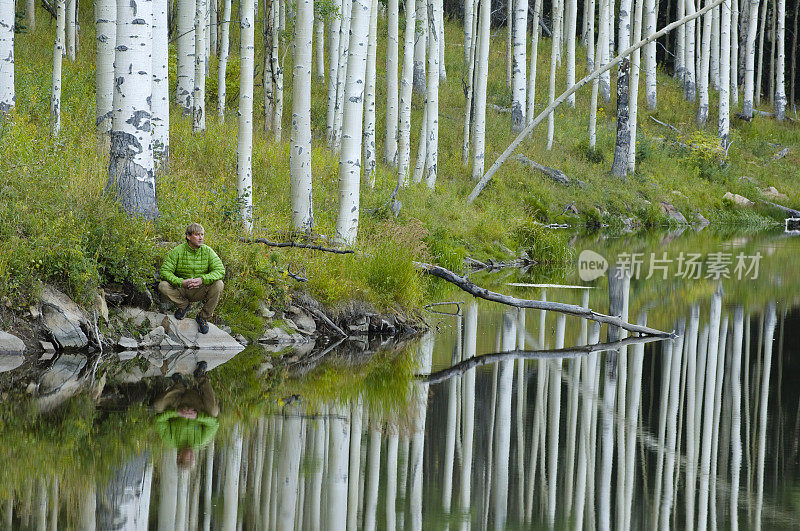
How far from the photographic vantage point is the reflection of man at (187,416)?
636 cm

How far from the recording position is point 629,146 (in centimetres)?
3297

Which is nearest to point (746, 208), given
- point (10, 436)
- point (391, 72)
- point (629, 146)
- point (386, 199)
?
point (629, 146)

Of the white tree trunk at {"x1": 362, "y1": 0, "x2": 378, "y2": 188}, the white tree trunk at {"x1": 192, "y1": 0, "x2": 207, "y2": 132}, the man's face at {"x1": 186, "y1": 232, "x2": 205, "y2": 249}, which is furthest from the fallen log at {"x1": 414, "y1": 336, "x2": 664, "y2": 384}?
the white tree trunk at {"x1": 192, "y1": 0, "x2": 207, "y2": 132}

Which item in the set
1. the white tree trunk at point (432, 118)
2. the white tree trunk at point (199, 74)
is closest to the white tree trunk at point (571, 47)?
the white tree trunk at point (432, 118)

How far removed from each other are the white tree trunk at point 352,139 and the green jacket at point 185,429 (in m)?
6.59

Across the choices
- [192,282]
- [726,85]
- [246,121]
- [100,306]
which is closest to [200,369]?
[192,282]

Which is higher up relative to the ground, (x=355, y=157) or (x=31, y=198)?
(x=355, y=157)

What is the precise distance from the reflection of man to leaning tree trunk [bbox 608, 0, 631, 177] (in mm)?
24204

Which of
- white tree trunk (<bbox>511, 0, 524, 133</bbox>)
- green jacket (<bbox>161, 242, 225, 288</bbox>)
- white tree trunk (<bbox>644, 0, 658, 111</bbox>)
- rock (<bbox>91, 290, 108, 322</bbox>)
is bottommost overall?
rock (<bbox>91, 290, 108, 322</bbox>)

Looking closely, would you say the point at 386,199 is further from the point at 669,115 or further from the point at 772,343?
the point at 669,115

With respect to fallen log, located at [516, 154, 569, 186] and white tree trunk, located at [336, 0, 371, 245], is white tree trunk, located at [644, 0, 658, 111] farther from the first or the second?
white tree trunk, located at [336, 0, 371, 245]

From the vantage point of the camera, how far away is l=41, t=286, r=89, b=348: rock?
994cm

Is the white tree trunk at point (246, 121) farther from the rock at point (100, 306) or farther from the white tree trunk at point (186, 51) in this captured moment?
the white tree trunk at point (186, 51)

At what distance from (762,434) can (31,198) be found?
7493 millimetres
